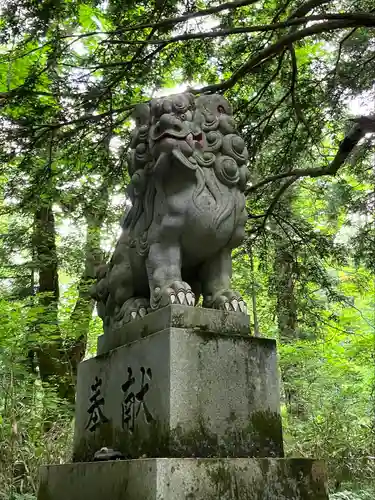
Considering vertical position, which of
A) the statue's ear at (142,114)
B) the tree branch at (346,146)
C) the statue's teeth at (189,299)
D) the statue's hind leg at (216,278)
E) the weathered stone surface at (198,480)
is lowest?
the weathered stone surface at (198,480)

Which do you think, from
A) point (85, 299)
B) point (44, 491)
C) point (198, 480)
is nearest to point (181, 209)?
point (198, 480)

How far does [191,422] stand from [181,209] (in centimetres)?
117

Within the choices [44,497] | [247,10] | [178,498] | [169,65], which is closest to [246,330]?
[178,498]

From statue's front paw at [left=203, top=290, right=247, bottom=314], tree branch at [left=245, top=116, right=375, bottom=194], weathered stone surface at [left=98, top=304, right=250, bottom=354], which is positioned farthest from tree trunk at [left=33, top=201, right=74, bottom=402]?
statue's front paw at [left=203, top=290, right=247, bottom=314]

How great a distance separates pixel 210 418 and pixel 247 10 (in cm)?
488

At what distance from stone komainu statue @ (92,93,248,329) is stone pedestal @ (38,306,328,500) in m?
0.23

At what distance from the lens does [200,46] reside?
5684mm

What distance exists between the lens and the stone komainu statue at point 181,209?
9.82ft

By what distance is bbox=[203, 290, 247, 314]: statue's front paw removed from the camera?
9.74 ft

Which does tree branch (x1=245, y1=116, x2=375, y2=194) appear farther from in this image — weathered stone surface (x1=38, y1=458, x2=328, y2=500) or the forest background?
weathered stone surface (x1=38, y1=458, x2=328, y2=500)

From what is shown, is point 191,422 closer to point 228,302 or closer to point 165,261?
point 228,302

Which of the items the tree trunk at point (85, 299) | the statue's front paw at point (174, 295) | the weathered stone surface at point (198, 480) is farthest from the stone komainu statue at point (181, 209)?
the tree trunk at point (85, 299)

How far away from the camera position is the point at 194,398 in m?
2.59

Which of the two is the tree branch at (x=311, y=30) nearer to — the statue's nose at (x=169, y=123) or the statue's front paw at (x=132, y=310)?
the statue's nose at (x=169, y=123)
